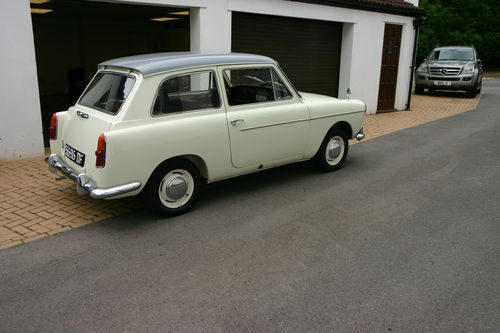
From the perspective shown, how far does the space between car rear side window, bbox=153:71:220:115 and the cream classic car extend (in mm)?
11

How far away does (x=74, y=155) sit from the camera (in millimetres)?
4801

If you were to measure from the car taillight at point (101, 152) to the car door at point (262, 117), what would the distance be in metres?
1.48

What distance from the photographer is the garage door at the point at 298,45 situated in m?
9.72

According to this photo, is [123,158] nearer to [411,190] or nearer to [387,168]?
[411,190]

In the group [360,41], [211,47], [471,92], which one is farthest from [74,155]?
[471,92]

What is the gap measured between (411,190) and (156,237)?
11.2 ft

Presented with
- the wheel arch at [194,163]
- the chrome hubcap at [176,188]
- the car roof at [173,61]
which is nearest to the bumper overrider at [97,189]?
the wheel arch at [194,163]

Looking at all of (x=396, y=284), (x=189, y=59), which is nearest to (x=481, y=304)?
(x=396, y=284)

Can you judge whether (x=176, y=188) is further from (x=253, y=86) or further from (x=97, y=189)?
(x=253, y=86)

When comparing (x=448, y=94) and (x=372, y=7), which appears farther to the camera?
(x=448, y=94)

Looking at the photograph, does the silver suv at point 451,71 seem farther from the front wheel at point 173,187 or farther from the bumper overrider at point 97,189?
the bumper overrider at point 97,189

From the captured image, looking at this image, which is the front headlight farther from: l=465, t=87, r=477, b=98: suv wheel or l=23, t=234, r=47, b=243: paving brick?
l=23, t=234, r=47, b=243: paving brick

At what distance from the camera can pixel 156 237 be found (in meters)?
4.41

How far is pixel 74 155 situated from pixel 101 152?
711mm
